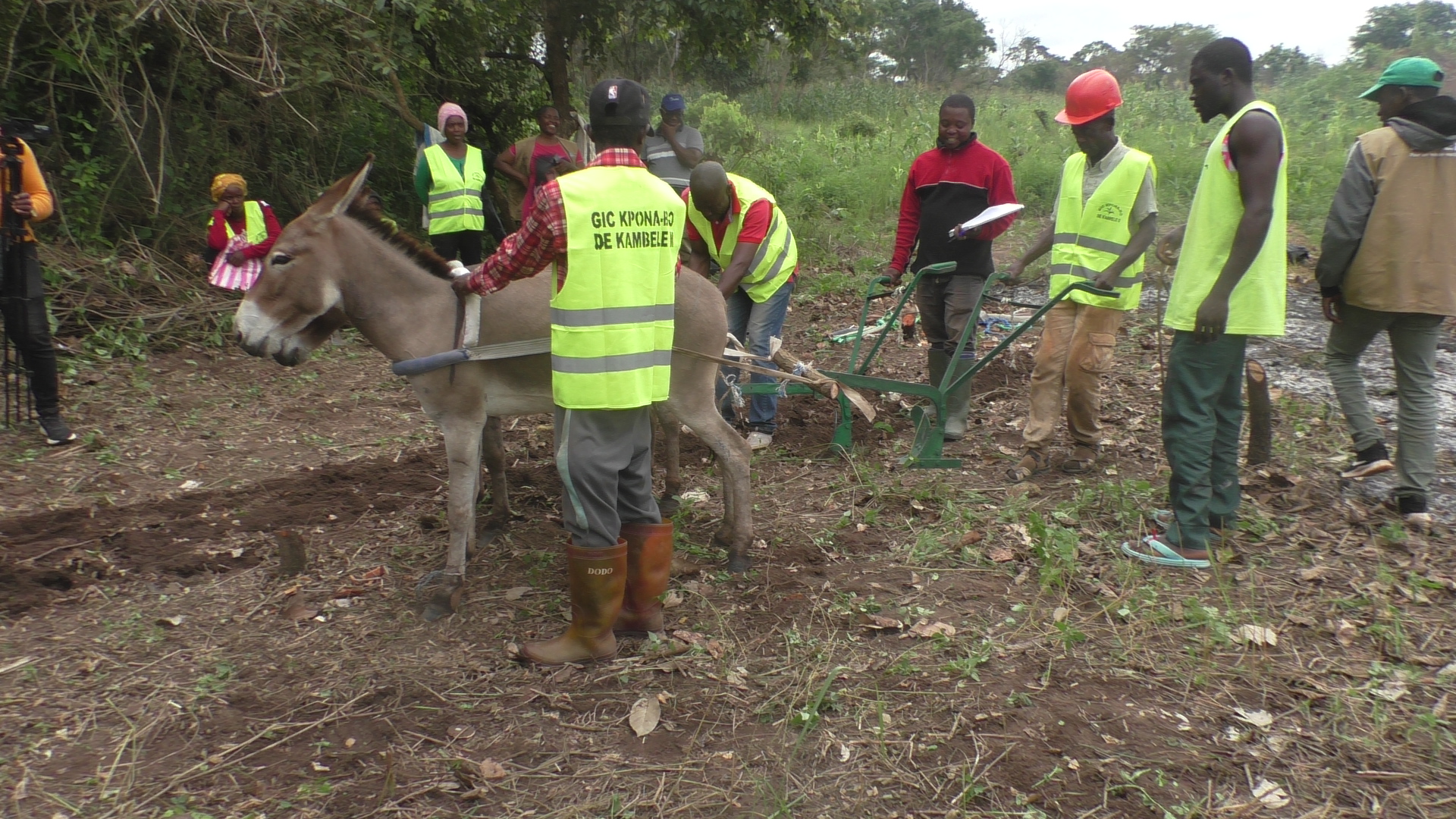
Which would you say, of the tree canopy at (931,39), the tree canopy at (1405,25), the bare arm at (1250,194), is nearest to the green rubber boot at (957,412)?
the bare arm at (1250,194)

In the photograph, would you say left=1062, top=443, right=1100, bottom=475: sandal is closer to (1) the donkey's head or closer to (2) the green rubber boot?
(2) the green rubber boot

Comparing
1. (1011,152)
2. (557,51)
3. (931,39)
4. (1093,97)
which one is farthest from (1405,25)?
(1093,97)

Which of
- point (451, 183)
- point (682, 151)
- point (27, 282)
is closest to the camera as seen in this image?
point (27, 282)

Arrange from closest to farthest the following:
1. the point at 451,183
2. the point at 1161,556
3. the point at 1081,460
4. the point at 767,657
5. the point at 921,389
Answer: the point at 767,657
the point at 1161,556
the point at 921,389
the point at 1081,460
the point at 451,183

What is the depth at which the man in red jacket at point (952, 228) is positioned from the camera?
6.53m

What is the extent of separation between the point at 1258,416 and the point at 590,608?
4266 mm

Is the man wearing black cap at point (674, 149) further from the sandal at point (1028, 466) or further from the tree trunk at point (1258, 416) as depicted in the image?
the tree trunk at point (1258, 416)

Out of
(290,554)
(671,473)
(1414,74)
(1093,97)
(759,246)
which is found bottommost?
(290,554)

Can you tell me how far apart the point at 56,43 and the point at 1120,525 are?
32.9ft

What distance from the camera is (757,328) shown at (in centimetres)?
658

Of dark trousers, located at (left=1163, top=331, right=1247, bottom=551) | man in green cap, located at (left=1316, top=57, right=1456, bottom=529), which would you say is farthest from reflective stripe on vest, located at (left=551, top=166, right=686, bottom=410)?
man in green cap, located at (left=1316, top=57, right=1456, bottom=529)

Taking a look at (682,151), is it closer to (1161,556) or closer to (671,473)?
(671,473)

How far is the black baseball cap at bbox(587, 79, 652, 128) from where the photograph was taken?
365cm

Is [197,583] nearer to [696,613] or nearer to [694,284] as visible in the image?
[696,613]
